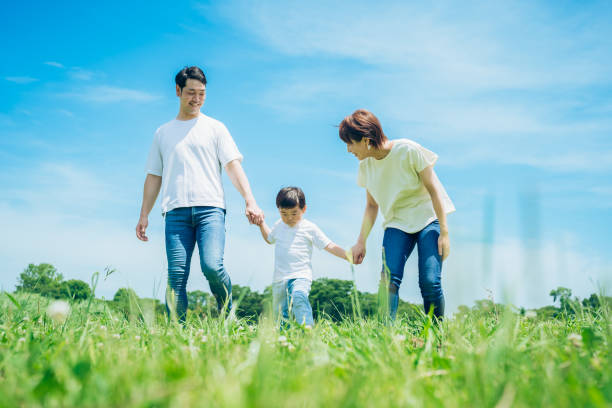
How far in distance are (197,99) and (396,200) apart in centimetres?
218

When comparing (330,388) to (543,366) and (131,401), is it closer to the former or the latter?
(131,401)

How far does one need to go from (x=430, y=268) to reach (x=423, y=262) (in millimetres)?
80

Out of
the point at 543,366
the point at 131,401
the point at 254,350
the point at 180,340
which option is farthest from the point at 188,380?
the point at 543,366

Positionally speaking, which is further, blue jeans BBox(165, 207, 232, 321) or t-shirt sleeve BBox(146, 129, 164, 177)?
t-shirt sleeve BBox(146, 129, 164, 177)

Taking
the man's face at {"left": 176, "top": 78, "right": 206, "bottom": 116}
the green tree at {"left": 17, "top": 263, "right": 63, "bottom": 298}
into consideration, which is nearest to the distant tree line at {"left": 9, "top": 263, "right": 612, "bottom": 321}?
the green tree at {"left": 17, "top": 263, "right": 63, "bottom": 298}

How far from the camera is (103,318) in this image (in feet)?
13.9

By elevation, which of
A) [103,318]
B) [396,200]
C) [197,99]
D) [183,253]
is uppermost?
[197,99]

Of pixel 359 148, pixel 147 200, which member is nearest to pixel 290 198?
pixel 359 148

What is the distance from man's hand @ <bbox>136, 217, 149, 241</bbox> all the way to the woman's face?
7.53 ft

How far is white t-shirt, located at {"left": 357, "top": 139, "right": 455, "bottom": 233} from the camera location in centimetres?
416

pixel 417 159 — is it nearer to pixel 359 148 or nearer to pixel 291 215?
pixel 359 148

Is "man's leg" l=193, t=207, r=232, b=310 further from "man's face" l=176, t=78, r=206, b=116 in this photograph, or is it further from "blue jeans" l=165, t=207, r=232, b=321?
"man's face" l=176, t=78, r=206, b=116

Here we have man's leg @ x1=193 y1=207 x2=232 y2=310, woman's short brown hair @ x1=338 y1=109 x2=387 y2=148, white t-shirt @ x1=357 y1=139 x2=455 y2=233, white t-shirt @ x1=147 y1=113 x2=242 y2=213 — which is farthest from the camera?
white t-shirt @ x1=147 y1=113 x2=242 y2=213

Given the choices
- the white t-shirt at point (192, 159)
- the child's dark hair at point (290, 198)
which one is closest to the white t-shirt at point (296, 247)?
the child's dark hair at point (290, 198)
